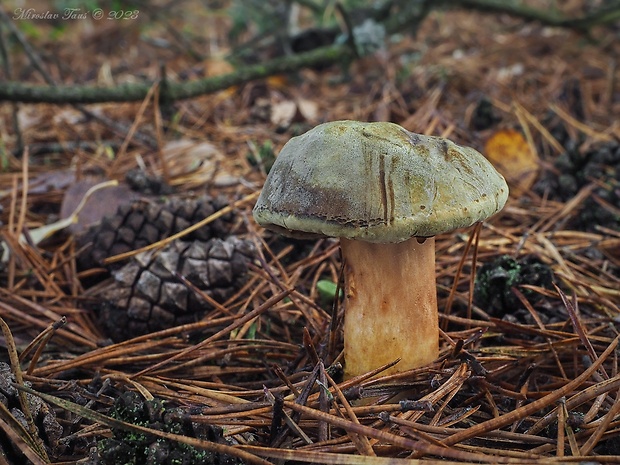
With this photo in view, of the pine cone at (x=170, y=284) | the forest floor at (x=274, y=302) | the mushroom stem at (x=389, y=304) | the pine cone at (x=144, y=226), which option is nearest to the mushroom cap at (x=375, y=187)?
the mushroom stem at (x=389, y=304)

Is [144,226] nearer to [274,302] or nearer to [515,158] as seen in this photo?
[274,302]

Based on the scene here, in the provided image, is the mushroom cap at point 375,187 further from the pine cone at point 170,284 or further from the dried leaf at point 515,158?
the dried leaf at point 515,158

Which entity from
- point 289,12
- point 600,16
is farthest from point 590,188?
point 289,12

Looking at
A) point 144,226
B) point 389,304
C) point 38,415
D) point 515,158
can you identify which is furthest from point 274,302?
point 515,158

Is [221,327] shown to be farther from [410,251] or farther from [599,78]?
[599,78]

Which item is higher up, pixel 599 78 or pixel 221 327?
pixel 599 78

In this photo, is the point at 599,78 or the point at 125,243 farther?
the point at 599,78

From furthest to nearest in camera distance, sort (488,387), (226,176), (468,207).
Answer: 1. (226,176)
2. (488,387)
3. (468,207)
